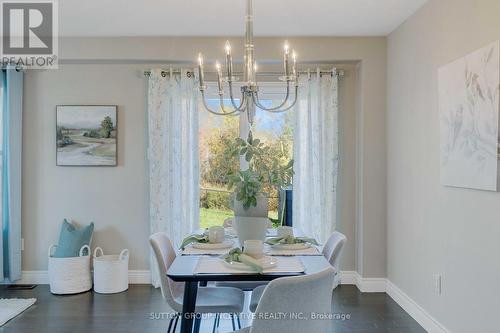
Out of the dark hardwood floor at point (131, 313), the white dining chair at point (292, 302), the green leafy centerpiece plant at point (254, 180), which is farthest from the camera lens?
the dark hardwood floor at point (131, 313)

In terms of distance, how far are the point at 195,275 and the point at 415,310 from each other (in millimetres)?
2236

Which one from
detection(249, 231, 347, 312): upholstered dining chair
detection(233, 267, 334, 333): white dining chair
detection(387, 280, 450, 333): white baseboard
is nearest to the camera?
detection(233, 267, 334, 333): white dining chair

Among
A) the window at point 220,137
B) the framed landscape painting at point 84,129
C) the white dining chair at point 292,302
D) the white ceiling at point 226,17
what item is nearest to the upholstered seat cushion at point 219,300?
the white dining chair at point 292,302

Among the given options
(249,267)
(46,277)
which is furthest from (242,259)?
(46,277)

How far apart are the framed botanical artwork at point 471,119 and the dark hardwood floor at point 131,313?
1255 mm

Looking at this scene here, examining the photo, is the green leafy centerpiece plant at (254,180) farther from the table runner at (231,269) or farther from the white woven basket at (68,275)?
the white woven basket at (68,275)

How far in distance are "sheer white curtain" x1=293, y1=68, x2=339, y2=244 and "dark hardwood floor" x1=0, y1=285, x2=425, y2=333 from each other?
73 cm

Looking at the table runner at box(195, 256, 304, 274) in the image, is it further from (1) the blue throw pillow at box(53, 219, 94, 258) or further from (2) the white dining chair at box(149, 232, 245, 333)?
(1) the blue throw pillow at box(53, 219, 94, 258)

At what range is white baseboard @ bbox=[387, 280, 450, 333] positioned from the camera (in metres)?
3.06

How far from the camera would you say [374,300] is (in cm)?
388

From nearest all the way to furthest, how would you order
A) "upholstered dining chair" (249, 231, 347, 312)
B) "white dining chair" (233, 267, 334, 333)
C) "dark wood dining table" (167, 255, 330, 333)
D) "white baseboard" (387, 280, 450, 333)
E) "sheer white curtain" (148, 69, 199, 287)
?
"white dining chair" (233, 267, 334, 333)
"dark wood dining table" (167, 255, 330, 333)
"upholstered dining chair" (249, 231, 347, 312)
"white baseboard" (387, 280, 450, 333)
"sheer white curtain" (148, 69, 199, 287)

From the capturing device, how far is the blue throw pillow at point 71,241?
4117mm

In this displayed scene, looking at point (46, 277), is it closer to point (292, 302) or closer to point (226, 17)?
point (226, 17)

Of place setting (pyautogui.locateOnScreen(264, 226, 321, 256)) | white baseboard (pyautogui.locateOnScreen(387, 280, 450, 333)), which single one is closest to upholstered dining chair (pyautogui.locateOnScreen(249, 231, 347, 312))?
place setting (pyautogui.locateOnScreen(264, 226, 321, 256))
